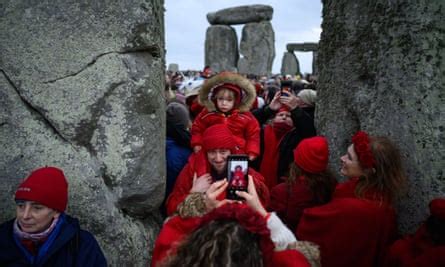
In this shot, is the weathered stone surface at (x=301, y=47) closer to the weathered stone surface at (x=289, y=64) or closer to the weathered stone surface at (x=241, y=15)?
the weathered stone surface at (x=289, y=64)

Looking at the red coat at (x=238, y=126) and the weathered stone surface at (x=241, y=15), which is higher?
the weathered stone surface at (x=241, y=15)

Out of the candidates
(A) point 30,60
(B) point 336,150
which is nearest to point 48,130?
(A) point 30,60

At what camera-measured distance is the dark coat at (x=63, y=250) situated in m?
1.54

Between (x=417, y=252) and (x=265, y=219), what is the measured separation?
27.4 inches

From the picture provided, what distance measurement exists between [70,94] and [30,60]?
26 centimetres

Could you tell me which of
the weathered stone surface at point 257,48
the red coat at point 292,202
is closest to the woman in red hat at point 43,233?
the red coat at point 292,202

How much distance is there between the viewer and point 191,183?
86.6 inches

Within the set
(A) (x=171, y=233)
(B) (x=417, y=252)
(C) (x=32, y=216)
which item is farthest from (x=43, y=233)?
(B) (x=417, y=252)

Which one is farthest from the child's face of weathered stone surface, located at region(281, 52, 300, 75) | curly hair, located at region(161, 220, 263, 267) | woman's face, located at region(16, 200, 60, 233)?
weathered stone surface, located at region(281, 52, 300, 75)

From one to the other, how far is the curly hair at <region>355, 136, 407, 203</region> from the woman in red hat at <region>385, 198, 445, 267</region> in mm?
229

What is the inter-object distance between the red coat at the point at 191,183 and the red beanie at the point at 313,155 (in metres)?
0.27

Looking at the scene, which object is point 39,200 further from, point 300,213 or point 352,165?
point 352,165

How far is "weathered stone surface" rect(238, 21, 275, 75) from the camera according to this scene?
663 inches

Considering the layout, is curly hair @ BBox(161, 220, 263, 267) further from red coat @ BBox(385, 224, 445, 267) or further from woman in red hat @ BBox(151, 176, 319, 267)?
red coat @ BBox(385, 224, 445, 267)
